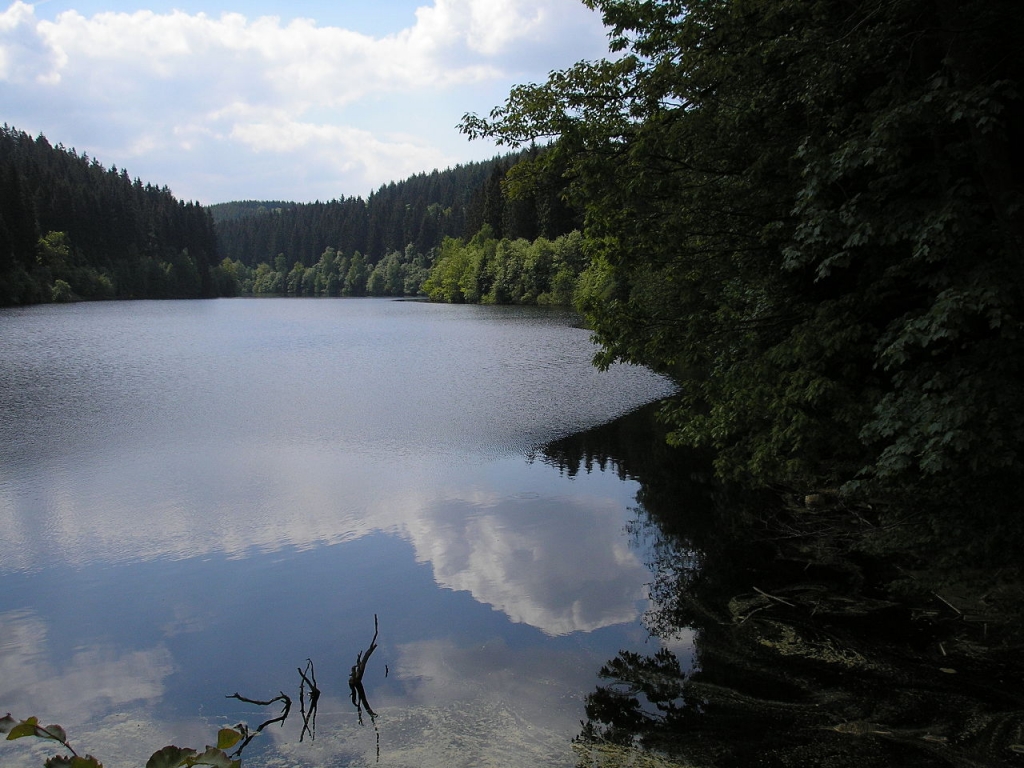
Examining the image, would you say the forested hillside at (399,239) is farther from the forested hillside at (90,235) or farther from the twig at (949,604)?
the twig at (949,604)

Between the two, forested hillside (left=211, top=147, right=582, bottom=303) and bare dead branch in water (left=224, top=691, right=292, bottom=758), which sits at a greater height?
forested hillside (left=211, top=147, right=582, bottom=303)

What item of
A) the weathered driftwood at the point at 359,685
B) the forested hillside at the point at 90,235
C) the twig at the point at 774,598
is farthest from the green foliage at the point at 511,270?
the weathered driftwood at the point at 359,685

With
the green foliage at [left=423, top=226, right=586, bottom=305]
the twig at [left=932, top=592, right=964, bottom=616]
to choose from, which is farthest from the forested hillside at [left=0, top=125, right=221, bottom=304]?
the twig at [left=932, top=592, right=964, bottom=616]

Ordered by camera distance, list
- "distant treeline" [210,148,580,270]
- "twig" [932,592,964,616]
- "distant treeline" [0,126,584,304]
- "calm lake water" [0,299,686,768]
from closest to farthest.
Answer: "calm lake water" [0,299,686,768], "twig" [932,592,964,616], "distant treeline" [0,126,584,304], "distant treeline" [210,148,580,270]

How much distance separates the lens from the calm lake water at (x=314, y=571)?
595 cm

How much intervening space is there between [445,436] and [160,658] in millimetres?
9717

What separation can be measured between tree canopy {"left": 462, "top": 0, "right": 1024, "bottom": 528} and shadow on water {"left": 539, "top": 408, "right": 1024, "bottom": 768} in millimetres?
1210

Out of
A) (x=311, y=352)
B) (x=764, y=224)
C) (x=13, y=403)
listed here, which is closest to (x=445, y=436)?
(x=764, y=224)

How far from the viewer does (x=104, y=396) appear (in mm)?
20672

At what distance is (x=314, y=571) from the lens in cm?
891

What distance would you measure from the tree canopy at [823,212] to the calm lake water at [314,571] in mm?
2826

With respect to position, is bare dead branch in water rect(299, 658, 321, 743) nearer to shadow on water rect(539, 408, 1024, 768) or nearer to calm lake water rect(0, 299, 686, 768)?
calm lake water rect(0, 299, 686, 768)

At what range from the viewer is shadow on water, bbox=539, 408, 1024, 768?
17.3ft

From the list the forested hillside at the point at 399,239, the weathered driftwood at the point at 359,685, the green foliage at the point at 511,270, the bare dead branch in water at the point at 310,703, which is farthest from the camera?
the forested hillside at the point at 399,239
